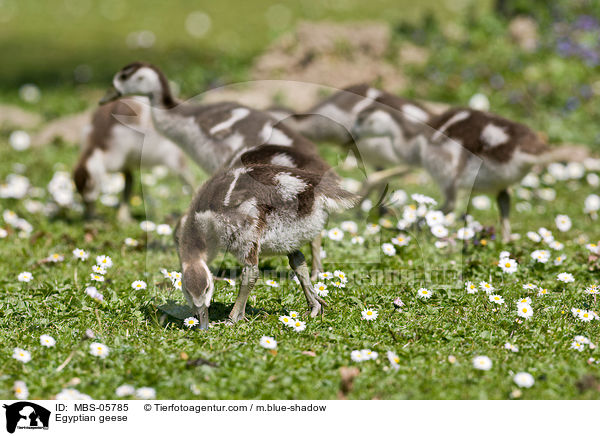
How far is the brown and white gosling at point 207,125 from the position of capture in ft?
23.2

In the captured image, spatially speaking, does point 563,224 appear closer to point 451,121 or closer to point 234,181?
point 451,121

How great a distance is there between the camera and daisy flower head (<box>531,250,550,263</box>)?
644cm

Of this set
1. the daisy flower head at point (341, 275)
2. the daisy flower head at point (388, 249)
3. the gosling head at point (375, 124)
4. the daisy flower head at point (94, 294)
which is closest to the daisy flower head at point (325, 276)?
the daisy flower head at point (341, 275)

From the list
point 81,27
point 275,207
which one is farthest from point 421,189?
point 81,27

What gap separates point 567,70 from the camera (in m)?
13.8

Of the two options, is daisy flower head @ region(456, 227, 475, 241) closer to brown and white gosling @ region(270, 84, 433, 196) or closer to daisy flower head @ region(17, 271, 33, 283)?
brown and white gosling @ region(270, 84, 433, 196)

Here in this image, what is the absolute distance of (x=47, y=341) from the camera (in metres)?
4.91

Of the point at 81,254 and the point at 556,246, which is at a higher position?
the point at 556,246

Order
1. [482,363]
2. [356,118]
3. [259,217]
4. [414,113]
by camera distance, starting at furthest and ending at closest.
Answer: [356,118]
[414,113]
[259,217]
[482,363]

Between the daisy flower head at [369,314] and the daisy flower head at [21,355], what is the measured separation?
253 centimetres

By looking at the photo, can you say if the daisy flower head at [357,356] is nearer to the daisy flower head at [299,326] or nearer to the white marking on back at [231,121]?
the daisy flower head at [299,326]

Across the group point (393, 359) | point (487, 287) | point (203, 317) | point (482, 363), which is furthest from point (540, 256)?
point (203, 317)

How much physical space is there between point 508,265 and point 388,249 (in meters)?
1.21
